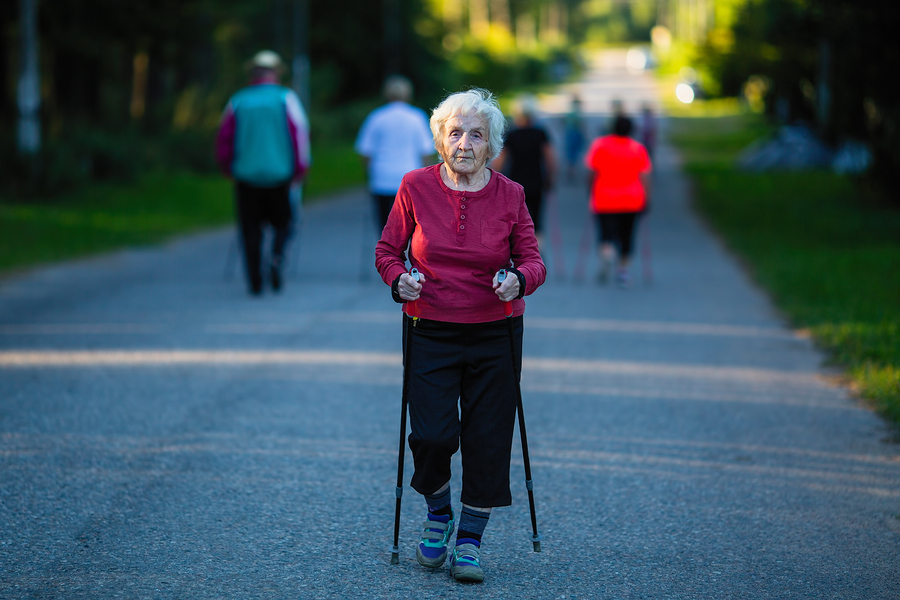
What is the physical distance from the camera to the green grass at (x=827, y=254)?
27.0ft

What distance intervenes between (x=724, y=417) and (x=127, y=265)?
28.0 feet

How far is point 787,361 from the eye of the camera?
27.5 ft

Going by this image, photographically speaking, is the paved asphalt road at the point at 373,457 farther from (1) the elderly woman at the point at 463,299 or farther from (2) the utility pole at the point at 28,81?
(2) the utility pole at the point at 28,81

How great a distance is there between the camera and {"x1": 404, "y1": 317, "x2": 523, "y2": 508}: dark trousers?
13.5 feet

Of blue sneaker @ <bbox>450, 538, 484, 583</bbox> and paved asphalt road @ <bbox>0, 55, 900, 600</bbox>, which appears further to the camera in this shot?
paved asphalt road @ <bbox>0, 55, 900, 600</bbox>

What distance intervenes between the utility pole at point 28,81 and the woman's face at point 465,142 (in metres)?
15.4

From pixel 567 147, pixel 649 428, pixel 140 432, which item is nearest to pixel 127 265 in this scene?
pixel 140 432

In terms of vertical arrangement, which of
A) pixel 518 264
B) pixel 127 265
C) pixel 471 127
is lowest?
pixel 127 265

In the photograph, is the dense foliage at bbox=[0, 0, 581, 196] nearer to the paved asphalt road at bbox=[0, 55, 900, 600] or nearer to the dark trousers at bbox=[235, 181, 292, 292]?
the dark trousers at bbox=[235, 181, 292, 292]

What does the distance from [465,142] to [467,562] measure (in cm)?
153

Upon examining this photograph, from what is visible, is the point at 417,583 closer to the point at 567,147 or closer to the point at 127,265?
the point at 127,265

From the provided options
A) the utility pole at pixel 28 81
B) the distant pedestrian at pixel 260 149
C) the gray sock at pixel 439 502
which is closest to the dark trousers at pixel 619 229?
the distant pedestrian at pixel 260 149

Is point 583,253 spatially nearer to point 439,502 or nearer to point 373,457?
point 373,457

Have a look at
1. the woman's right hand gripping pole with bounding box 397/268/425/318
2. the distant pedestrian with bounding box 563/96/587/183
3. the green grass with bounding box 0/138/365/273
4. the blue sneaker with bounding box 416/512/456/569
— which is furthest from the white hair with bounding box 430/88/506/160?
the distant pedestrian with bounding box 563/96/587/183
